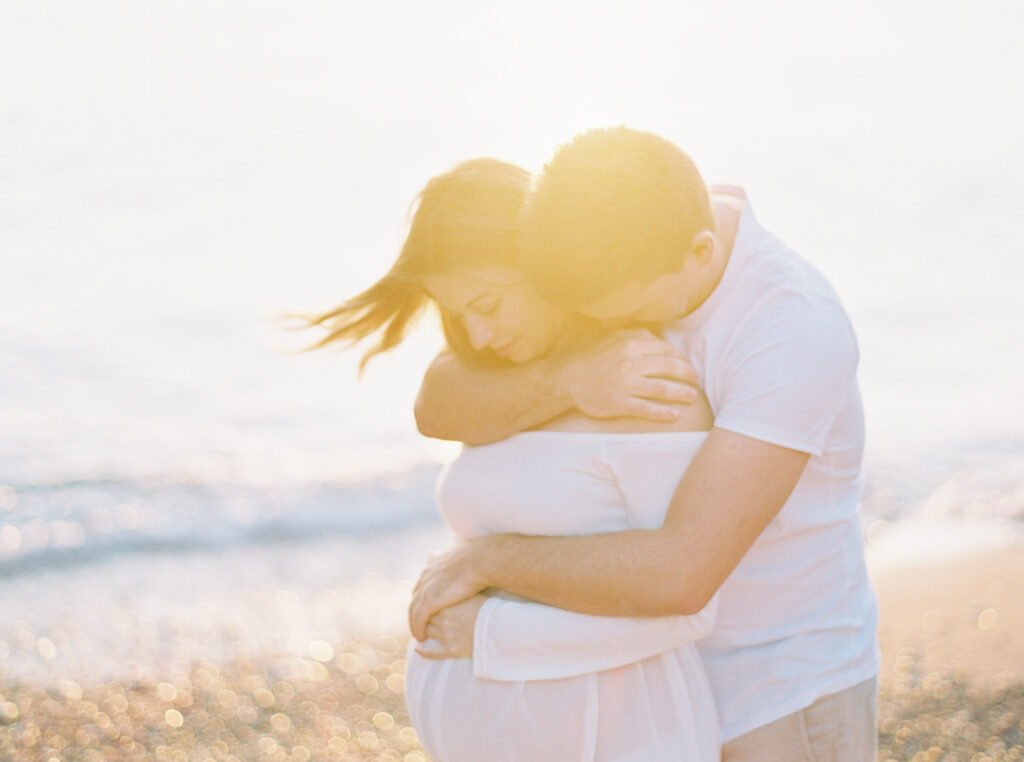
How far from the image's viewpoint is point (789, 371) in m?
2.01

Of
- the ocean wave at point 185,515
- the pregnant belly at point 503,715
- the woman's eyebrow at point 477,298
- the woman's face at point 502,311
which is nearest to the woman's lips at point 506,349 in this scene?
the woman's face at point 502,311

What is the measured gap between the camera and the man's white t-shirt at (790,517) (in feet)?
6.74

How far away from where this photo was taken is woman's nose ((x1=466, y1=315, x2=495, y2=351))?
96.1 inches

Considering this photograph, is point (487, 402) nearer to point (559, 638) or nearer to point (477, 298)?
point (477, 298)

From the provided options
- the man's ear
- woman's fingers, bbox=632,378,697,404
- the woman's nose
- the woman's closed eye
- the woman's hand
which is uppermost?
the man's ear

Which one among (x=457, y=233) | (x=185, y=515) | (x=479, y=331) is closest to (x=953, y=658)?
(x=479, y=331)

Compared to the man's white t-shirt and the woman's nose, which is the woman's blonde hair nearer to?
the woman's nose

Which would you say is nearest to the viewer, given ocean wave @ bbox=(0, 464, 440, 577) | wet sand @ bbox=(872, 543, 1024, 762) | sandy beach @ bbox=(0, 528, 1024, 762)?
wet sand @ bbox=(872, 543, 1024, 762)

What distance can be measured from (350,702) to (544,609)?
3764 mm

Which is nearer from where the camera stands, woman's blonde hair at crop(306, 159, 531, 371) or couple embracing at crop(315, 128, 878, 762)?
couple embracing at crop(315, 128, 878, 762)

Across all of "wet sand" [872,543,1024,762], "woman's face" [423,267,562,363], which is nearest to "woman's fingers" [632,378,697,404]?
"woman's face" [423,267,562,363]

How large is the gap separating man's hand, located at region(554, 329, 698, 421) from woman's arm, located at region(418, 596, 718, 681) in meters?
0.40

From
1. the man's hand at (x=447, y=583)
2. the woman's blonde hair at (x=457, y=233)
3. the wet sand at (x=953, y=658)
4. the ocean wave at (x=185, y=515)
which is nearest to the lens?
the man's hand at (x=447, y=583)

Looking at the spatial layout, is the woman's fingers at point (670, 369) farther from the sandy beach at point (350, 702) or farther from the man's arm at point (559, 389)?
the sandy beach at point (350, 702)
